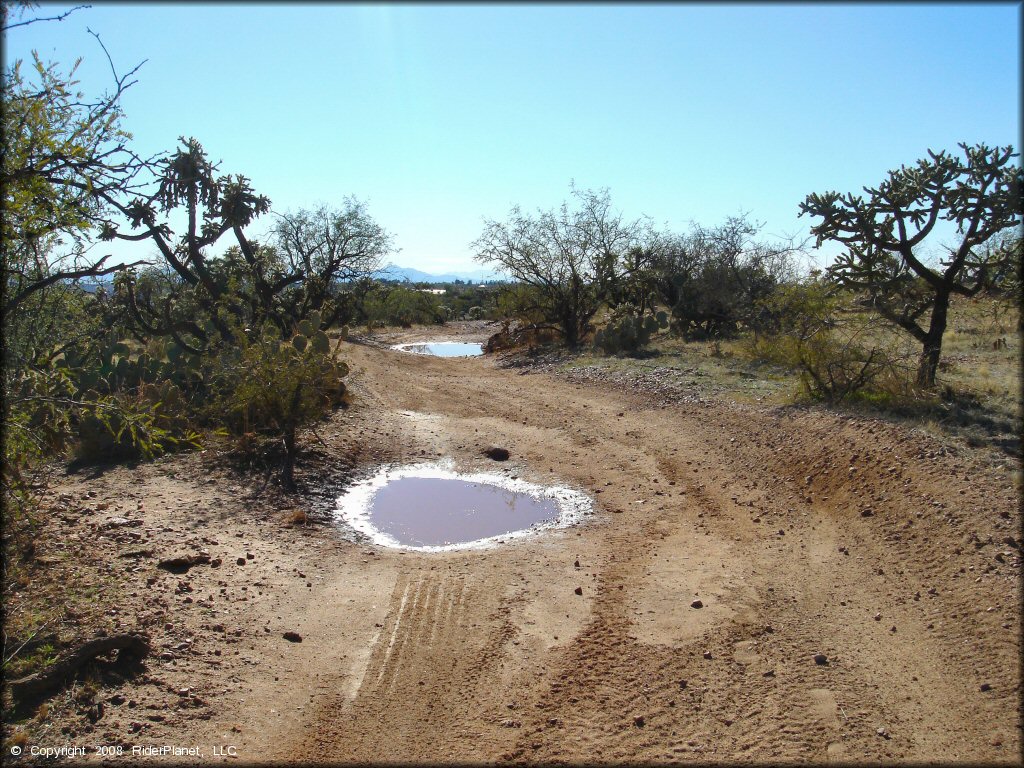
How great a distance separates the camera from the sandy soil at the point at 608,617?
4.12 metres

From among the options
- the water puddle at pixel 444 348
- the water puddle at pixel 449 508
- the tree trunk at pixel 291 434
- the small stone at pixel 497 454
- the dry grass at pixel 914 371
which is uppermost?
the dry grass at pixel 914 371

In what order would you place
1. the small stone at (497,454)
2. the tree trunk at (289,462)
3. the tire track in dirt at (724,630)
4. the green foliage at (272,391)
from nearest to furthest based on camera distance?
the tire track in dirt at (724,630) → the tree trunk at (289,462) → the green foliage at (272,391) → the small stone at (497,454)

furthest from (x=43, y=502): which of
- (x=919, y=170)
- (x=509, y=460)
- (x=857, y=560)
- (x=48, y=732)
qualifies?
(x=919, y=170)

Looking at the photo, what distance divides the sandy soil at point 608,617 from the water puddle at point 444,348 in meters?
16.8

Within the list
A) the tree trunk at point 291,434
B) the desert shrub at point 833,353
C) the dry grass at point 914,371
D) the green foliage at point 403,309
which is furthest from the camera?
the green foliage at point 403,309

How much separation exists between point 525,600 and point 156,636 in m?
2.72

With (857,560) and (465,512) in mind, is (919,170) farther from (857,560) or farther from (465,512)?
(465,512)

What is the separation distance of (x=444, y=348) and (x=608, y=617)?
915 inches

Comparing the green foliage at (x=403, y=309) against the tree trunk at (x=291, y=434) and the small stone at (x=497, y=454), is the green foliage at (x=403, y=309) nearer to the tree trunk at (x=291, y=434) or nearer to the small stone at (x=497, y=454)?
the small stone at (x=497, y=454)

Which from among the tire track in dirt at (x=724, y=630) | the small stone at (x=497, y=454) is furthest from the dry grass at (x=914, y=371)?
the small stone at (x=497, y=454)

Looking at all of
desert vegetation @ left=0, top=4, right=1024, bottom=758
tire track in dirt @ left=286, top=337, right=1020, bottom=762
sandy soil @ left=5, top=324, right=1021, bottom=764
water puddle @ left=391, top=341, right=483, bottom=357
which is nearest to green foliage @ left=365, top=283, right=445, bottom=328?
water puddle @ left=391, top=341, right=483, bottom=357

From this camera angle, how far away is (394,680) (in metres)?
4.75

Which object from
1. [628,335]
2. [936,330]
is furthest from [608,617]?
[628,335]

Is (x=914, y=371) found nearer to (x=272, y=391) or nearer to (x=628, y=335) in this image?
(x=272, y=391)
